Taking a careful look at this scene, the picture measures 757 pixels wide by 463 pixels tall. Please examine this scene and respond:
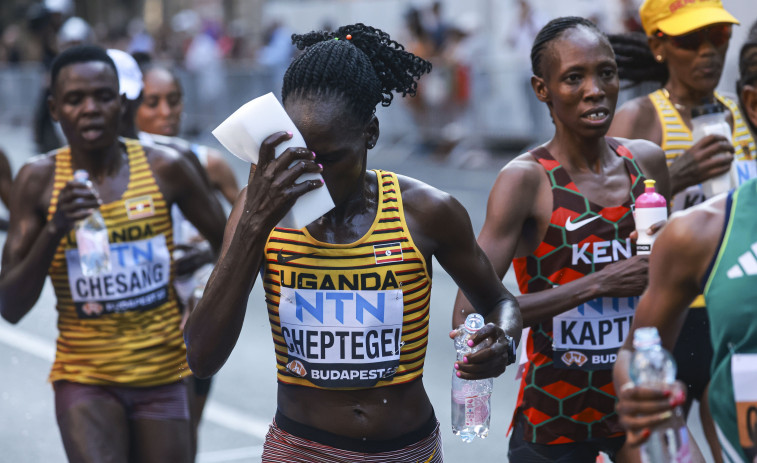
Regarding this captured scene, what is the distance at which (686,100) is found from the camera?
19.1ft

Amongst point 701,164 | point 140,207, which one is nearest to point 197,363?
point 140,207

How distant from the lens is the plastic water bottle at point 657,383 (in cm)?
273

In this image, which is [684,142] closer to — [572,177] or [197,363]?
[572,177]

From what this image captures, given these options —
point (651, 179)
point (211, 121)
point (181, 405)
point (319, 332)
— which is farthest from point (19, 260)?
point (211, 121)

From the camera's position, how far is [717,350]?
2.95 m

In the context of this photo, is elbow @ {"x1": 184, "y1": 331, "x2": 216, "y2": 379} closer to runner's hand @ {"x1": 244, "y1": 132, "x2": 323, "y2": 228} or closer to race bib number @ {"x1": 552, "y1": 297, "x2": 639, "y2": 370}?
runner's hand @ {"x1": 244, "y1": 132, "x2": 323, "y2": 228}

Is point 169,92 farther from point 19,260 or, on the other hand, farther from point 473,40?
point 473,40

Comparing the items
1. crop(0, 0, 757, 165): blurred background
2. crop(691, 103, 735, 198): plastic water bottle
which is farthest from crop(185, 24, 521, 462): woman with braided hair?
crop(0, 0, 757, 165): blurred background

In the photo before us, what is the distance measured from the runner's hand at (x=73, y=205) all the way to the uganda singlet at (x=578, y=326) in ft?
5.83

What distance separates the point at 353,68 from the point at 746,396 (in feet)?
5.32

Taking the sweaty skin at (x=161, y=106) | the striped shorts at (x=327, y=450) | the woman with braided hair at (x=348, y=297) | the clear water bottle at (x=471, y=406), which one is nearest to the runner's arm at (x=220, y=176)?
the sweaty skin at (x=161, y=106)

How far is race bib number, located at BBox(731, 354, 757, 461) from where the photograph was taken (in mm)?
2883

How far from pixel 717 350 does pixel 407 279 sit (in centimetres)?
122

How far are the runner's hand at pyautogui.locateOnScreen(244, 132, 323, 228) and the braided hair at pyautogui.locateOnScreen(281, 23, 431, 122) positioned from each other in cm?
31
